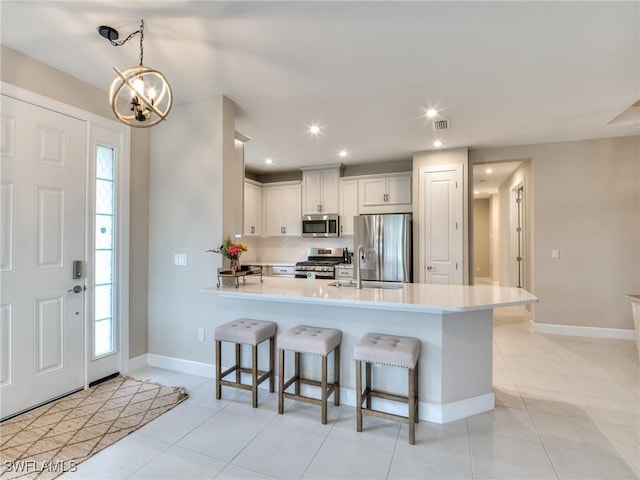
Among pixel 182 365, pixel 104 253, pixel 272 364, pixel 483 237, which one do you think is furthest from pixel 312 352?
pixel 483 237

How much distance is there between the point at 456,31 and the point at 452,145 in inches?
100

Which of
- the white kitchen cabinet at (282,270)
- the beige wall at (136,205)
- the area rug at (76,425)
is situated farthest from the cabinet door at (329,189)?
the area rug at (76,425)

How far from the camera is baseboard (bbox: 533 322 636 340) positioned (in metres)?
4.06

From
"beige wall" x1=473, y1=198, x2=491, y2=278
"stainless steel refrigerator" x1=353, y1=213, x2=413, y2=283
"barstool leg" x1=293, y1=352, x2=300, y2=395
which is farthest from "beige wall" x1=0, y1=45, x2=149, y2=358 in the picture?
"beige wall" x1=473, y1=198, x2=491, y2=278

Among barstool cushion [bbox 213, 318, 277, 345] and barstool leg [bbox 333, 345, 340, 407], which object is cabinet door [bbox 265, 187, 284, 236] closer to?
barstool cushion [bbox 213, 318, 277, 345]

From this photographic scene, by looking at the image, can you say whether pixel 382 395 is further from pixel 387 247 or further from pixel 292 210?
pixel 292 210

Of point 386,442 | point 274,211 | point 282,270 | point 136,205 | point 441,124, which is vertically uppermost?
point 441,124

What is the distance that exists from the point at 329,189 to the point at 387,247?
5.04 feet

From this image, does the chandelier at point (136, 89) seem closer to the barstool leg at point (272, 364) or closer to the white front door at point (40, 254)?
the white front door at point (40, 254)

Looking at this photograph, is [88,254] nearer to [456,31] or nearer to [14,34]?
[14,34]

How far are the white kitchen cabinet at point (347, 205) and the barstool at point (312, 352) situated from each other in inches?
117

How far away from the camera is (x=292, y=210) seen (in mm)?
5684

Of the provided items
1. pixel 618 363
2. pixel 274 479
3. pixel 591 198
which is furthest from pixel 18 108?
pixel 591 198

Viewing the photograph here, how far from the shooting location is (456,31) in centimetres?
203
